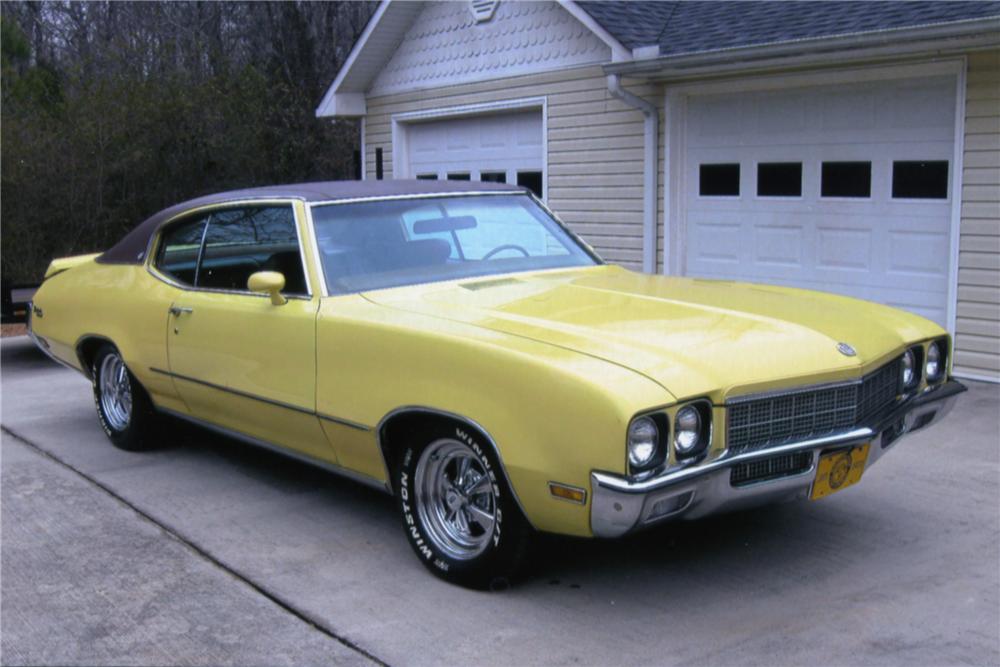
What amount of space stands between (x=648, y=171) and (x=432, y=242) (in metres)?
5.85

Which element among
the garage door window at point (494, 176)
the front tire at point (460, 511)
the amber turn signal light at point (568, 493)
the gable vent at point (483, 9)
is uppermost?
the gable vent at point (483, 9)

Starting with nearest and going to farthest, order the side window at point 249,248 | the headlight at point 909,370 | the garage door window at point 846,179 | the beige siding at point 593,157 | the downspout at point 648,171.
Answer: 1. the headlight at point 909,370
2. the side window at point 249,248
3. the garage door window at point 846,179
4. the downspout at point 648,171
5. the beige siding at point 593,157

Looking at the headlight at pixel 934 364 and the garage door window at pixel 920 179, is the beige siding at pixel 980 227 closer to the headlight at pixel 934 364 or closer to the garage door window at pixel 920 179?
the garage door window at pixel 920 179

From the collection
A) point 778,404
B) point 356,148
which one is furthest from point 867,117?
point 356,148

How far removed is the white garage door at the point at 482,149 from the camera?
12.5 m

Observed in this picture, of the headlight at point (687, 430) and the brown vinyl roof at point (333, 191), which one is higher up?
the brown vinyl roof at point (333, 191)

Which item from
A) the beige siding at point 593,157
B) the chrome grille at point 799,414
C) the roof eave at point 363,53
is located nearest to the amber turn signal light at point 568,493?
the chrome grille at point 799,414

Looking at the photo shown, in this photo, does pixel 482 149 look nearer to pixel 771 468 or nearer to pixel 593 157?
pixel 593 157

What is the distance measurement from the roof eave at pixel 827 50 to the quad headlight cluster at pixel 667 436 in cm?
499

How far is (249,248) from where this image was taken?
223 inches

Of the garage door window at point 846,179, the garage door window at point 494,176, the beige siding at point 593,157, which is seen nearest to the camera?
the garage door window at point 846,179

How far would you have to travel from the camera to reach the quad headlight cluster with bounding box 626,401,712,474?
364 centimetres

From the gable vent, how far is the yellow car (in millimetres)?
7191

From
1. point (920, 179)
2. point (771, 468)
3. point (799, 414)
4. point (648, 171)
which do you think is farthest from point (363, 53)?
point (771, 468)
